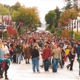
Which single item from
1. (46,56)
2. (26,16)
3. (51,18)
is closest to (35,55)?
(46,56)

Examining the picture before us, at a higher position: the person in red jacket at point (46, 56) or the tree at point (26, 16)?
the tree at point (26, 16)

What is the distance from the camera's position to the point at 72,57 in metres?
24.8

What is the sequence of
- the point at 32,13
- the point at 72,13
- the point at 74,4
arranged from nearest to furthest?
the point at 72,13
the point at 32,13
the point at 74,4

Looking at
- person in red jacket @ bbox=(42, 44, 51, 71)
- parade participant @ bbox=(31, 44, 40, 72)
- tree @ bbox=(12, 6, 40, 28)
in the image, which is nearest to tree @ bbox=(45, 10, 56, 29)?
tree @ bbox=(12, 6, 40, 28)

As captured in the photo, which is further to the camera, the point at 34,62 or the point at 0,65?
the point at 34,62

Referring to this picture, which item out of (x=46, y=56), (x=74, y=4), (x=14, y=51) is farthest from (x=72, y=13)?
(x=46, y=56)

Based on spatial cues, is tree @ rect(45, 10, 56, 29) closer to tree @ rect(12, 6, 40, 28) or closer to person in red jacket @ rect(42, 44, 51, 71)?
tree @ rect(12, 6, 40, 28)

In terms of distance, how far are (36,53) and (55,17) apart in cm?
16142

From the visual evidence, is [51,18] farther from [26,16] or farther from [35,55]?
[35,55]

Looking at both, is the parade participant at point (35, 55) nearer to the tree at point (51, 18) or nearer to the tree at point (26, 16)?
the tree at point (26, 16)

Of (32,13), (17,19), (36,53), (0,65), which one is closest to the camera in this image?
(0,65)

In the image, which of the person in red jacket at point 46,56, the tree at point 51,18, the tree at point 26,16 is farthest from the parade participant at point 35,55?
the tree at point 51,18

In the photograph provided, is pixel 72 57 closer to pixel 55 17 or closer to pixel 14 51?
pixel 14 51

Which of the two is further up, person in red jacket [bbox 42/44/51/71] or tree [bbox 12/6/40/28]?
tree [bbox 12/6/40/28]
